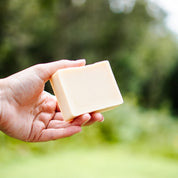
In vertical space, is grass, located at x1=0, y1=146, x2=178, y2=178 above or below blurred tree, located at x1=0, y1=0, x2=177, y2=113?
below

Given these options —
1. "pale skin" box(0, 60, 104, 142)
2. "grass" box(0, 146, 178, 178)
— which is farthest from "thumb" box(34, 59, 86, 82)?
"grass" box(0, 146, 178, 178)

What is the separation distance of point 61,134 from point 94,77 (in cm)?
51

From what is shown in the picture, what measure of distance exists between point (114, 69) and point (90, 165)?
621 centimetres

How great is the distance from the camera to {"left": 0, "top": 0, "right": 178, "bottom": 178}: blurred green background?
14.7 feet

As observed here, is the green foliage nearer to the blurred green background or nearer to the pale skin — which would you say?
the blurred green background

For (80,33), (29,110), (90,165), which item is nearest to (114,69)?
(80,33)

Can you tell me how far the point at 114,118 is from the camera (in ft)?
21.9

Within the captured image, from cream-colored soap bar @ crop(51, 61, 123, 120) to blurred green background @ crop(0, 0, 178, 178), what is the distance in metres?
2.23

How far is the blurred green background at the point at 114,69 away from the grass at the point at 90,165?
15mm

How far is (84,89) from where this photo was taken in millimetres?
2039

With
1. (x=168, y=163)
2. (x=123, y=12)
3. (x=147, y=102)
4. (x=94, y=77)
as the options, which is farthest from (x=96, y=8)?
(x=94, y=77)

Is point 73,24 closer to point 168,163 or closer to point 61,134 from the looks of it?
point 168,163

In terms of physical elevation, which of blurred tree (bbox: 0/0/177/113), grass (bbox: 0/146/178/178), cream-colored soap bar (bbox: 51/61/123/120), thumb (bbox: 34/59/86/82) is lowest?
grass (bbox: 0/146/178/178)

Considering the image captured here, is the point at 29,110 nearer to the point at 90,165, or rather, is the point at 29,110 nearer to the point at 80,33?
the point at 90,165
